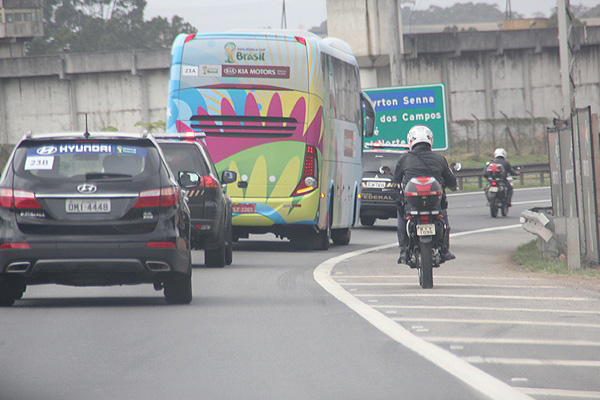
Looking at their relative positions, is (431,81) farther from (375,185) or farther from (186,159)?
(186,159)

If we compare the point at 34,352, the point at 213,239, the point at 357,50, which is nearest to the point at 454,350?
the point at 34,352

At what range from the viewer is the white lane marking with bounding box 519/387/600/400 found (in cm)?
674

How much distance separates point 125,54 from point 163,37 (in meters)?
69.7

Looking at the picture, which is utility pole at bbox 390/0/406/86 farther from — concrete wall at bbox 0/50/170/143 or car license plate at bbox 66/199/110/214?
car license plate at bbox 66/199/110/214

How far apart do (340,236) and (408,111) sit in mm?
13483

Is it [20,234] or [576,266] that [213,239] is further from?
[20,234]

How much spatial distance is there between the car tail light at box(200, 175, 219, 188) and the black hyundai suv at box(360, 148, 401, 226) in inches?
454

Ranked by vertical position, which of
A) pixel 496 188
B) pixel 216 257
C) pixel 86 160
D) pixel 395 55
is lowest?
pixel 216 257

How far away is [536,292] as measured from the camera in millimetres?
13078

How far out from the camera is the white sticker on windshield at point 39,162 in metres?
11.4

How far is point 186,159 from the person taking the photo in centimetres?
1755

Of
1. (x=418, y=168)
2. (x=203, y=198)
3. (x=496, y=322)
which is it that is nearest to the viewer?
(x=496, y=322)

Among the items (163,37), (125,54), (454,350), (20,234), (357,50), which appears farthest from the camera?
(163,37)

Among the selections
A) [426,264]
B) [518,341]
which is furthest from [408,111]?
[518,341]
